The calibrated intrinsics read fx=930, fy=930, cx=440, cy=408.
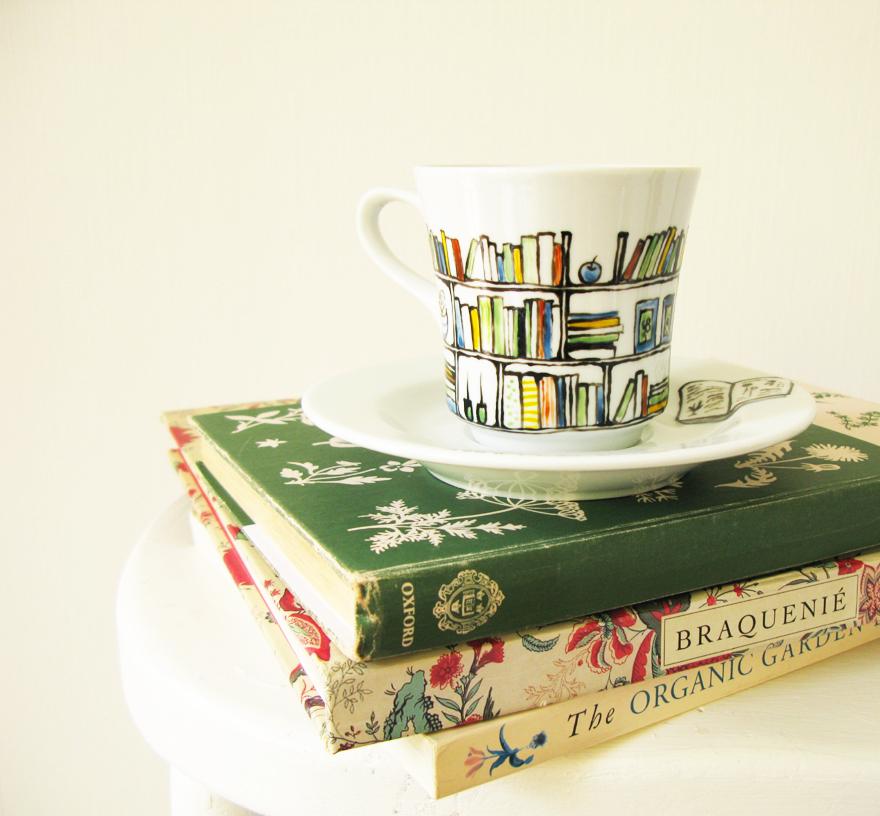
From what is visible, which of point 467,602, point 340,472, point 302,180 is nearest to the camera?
point 467,602

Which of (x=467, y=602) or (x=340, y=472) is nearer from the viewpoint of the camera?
(x=467, y=602)

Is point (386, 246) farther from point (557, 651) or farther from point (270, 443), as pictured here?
point (557, 651)

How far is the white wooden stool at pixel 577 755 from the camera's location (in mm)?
358

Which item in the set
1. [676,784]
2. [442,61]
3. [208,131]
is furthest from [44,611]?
[676,784]

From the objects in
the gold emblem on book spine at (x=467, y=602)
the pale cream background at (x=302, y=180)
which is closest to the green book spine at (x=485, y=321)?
the gold emblem on book spine at (x=467, y=602)

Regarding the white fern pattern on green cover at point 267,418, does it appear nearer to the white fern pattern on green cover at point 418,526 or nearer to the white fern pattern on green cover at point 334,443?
the white fern pattern on green cover at point 334,443

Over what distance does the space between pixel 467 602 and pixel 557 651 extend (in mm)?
46

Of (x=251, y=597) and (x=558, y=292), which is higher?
(x=558, y=292)

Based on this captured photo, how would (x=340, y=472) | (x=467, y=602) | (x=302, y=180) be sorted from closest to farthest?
1. (x=467, y=602)
2. (x=340, y=472)
3. (x=302, y=180)

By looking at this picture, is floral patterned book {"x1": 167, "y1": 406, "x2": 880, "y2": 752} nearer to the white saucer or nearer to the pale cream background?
the white saucer

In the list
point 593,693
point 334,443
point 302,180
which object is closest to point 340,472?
point 334,443

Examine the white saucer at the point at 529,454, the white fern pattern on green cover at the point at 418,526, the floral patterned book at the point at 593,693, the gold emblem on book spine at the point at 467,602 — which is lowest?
the floral patterned book at the point at 593,693

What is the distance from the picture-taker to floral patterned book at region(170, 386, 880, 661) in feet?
1.07

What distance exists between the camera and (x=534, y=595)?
0.34 m
